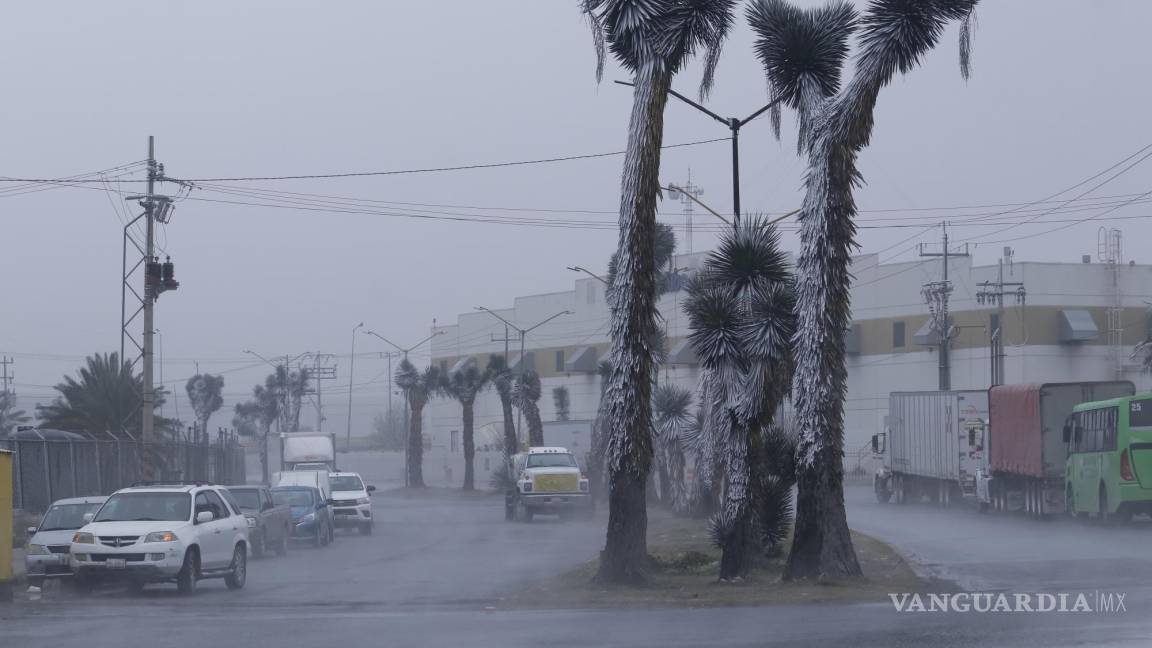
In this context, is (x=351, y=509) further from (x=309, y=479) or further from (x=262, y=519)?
(x=262, y=519)

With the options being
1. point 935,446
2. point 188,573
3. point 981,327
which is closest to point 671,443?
point 935,446

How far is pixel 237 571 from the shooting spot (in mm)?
22000

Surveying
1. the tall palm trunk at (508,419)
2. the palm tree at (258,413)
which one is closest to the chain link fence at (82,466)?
the tall palm trunk at (508,419)

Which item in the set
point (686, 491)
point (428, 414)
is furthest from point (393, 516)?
point (428, 414)

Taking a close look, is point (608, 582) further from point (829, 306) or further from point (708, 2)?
point (708, 2)

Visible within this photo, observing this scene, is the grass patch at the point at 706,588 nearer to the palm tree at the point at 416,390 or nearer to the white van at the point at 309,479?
the white van at the point at 309,479

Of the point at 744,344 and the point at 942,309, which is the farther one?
the point at 942,309

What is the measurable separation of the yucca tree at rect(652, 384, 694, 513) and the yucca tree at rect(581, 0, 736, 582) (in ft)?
72.5

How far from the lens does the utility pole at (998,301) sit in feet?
212

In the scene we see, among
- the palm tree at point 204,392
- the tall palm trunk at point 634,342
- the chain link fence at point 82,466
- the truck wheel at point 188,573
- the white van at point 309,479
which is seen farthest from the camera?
the palm tree at point 204,392

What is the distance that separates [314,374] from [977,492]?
83738mm

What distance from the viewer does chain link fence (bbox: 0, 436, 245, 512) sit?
1314 inches

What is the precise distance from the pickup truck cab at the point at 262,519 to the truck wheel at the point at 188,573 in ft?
26.8

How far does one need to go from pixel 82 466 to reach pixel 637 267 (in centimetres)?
2338
